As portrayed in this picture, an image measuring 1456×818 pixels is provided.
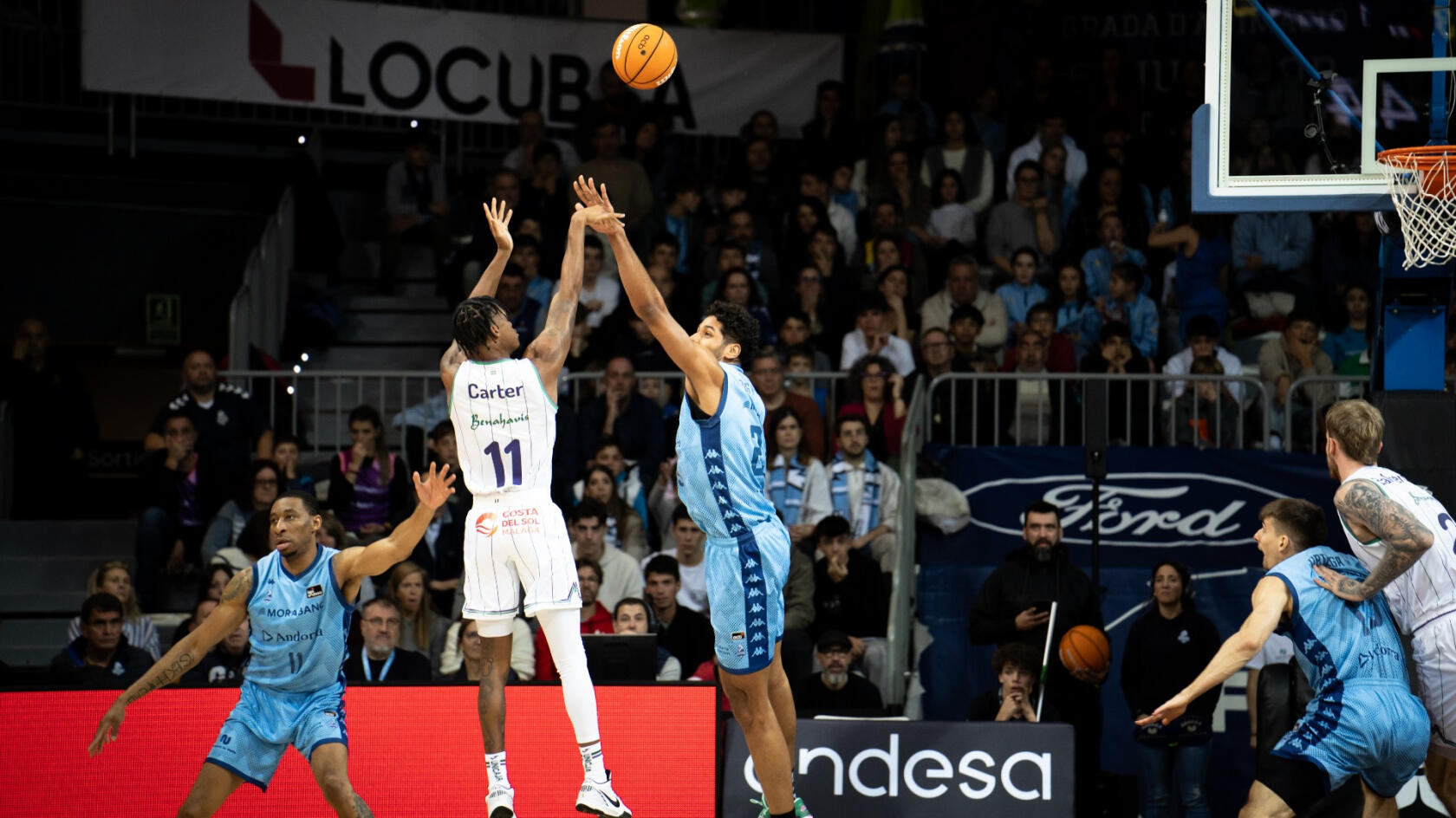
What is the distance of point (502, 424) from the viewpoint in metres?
8.38

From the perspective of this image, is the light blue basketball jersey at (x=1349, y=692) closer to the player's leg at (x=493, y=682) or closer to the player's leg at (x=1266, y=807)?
the player's leg at (x=1266, y=807)

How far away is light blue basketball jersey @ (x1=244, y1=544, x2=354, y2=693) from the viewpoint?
8625 millimetres

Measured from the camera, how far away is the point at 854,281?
51.6 ft

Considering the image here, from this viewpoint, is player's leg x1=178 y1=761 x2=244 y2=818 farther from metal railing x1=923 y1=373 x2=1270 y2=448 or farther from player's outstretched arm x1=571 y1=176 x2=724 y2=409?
metal railing x1=923 y1=373 x2=1270 y2=448

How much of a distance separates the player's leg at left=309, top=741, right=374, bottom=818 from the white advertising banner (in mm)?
9957

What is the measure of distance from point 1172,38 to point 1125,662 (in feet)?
34.5

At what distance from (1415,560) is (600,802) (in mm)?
4126

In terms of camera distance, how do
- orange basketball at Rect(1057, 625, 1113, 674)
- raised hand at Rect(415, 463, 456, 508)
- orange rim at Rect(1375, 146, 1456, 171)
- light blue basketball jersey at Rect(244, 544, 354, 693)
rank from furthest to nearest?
orange basketball at Rect(1057, 625, 1113, 674) < orange rim at Rect(1375, 146, 1456, 171) < light blue basketball jersey at Rect(244, 544, 354, 693) < raised hand at Rect(415, 463, 456, 508)

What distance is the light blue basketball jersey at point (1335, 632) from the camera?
315 inches

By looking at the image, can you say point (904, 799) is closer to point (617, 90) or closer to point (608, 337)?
point (608, 337)

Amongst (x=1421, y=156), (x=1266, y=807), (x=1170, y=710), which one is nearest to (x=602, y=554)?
(x=1266, y=807)

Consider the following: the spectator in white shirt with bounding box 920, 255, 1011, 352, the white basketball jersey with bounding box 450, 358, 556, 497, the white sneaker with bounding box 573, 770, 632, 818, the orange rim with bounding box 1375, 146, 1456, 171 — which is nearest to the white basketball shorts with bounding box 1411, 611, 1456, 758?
the orange rim with bounding box 1375, 146, 1456, 171

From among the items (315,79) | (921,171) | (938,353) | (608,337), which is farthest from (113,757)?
(921,171)

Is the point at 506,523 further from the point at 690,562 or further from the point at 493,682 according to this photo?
the point at 690,562
